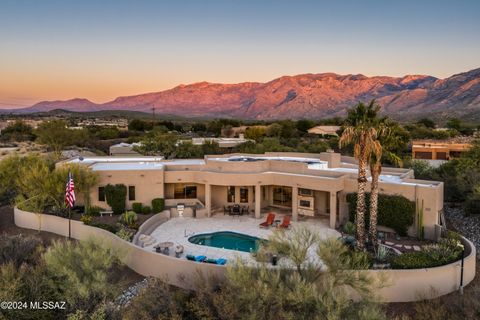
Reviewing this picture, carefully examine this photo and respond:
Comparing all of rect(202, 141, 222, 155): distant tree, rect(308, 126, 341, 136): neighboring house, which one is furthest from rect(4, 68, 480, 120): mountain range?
rect(202, 141, 222, 155): distant tree

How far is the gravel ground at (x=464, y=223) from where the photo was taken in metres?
21.4

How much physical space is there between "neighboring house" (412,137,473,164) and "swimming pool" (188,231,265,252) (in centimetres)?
3554

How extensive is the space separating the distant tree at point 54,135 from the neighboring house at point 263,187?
96.8ft

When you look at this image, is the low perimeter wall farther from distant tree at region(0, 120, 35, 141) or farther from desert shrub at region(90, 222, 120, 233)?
distant tree at region(0, 120, 35, 141)

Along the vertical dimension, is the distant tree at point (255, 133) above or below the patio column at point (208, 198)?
above

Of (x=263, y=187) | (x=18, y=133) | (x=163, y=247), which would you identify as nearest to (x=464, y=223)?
(x=263, y=187)

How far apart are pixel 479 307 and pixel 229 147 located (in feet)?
139

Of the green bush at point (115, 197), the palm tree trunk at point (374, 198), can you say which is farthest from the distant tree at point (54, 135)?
the palm tree trunk at point (374, 198)

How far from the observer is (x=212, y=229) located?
21.5 metres

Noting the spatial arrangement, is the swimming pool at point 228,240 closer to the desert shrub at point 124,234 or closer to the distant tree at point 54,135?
the desert shrub at point 124,234

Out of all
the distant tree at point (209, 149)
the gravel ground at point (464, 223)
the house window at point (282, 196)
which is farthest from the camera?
the distant tree at point (209, 149)

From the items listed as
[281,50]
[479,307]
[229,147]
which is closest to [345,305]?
[479,307]

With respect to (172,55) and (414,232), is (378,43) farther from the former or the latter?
(414,232)

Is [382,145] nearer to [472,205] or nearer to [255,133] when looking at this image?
[472,205]
